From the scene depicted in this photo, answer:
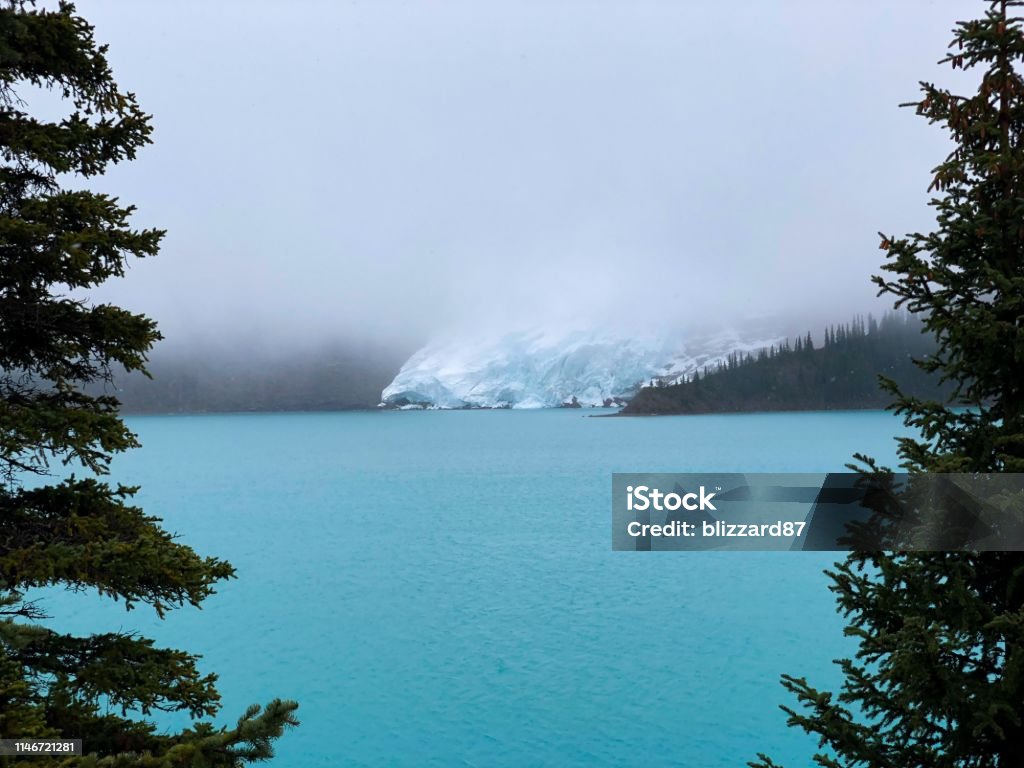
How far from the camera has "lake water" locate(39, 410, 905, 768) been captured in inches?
754

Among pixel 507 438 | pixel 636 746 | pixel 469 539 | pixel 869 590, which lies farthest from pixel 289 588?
pixel 507 438

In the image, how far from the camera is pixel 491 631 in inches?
1086

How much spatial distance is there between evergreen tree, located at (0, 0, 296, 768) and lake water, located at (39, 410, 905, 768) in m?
14.1

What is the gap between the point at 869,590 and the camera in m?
7.04

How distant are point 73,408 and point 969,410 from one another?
29.5 ft

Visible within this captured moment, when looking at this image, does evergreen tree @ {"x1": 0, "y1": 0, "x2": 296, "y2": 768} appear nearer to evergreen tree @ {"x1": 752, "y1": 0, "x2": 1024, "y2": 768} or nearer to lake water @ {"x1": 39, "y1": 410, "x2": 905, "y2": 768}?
evergreen tree @ {"x1": 752, "y1": 0, "x2": 1024, "y2": 768}

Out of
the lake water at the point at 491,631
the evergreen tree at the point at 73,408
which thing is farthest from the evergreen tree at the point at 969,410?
the lake water at the point at 491,631

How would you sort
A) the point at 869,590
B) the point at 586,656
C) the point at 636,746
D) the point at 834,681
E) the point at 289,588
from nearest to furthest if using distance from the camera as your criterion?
the point at 869,590 < the point at 636,746 < the point at 834,681 < the point at 586,656 < the point at 289,588

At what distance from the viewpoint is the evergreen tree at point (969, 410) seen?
6.14 metres

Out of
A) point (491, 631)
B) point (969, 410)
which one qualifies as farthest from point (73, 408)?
point (491, 631)

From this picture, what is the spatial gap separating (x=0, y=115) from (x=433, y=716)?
19.4 metres

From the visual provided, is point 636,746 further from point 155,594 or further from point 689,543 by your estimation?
point 689,543

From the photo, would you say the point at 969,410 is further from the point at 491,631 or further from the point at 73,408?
the point at 491,631

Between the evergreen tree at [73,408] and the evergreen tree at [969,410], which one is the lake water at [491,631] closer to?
the evergreen tree at [969,410]
